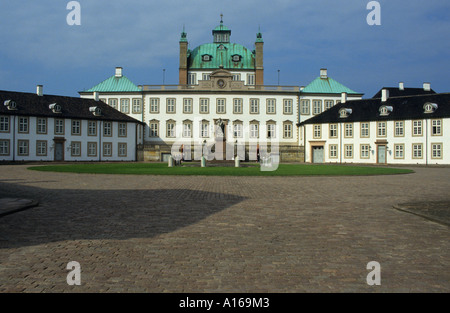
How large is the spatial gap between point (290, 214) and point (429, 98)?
49998 millimetres

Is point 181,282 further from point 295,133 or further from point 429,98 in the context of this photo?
point 295,133

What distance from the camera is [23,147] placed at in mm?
52406

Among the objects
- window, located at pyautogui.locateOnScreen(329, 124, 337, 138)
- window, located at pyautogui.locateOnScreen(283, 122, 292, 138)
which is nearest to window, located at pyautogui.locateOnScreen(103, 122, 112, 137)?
window, located at pyautogui.locateOnScreen(283, 122, 292, 138)

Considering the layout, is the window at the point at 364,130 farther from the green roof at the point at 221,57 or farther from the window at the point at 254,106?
the green roof at the point at 221,57

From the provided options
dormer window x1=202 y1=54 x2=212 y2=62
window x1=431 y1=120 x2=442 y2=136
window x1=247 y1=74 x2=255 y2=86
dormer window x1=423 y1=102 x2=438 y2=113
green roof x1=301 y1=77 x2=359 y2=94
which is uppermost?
dormer window x1=202 y1=54 x2=212 y2=62

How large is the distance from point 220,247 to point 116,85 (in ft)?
218

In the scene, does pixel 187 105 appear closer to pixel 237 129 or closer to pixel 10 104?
pixel 237 129

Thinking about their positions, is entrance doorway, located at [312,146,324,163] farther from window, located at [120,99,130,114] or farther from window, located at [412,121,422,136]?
window, located at [120,99,130,114]

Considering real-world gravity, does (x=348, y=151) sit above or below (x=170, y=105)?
below

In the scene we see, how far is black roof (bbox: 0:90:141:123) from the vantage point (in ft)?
171

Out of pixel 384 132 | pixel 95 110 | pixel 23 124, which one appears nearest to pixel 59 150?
pixel 23 124

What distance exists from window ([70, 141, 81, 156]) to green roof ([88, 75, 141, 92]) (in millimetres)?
14997

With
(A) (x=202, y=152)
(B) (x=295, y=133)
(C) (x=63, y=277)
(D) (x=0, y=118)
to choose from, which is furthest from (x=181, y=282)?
(B) (x=295, y=133)

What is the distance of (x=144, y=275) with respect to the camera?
16.4 feet
